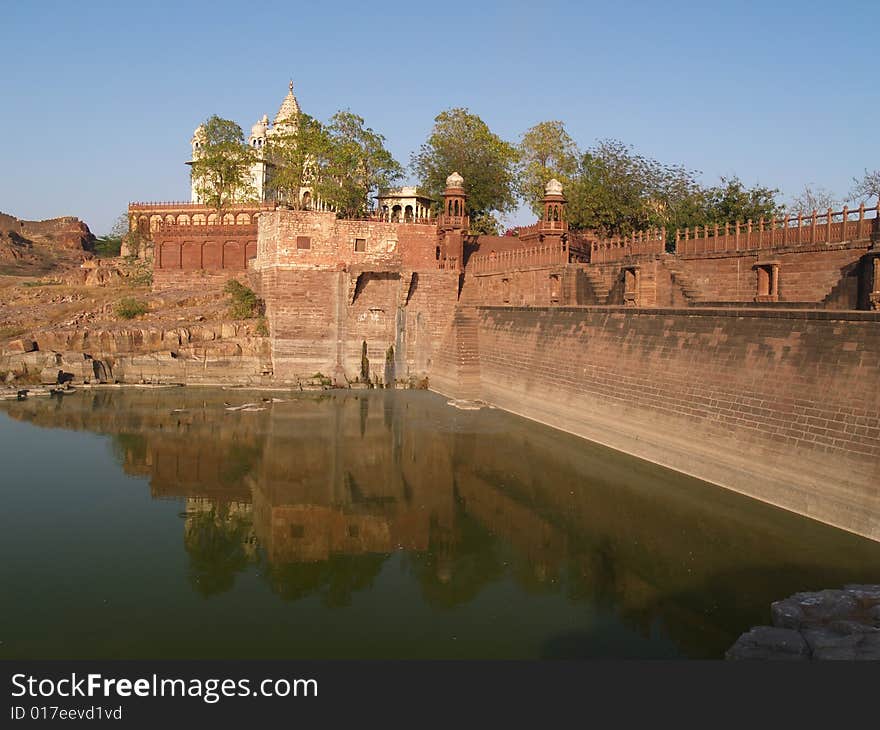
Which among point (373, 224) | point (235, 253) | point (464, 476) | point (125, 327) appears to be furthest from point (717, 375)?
point (235, 253)

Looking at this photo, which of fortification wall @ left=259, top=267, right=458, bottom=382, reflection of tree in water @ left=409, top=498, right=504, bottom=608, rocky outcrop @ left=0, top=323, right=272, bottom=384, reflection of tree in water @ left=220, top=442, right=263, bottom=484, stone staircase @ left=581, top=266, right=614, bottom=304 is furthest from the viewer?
fortification wall @ left=259, top=267, right=458, bottom=382

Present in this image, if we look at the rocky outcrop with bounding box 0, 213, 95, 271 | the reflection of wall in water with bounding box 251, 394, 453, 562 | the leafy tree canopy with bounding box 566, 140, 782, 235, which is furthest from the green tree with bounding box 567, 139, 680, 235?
the rocky outcrop with bounding box 0, 213, 95, 271

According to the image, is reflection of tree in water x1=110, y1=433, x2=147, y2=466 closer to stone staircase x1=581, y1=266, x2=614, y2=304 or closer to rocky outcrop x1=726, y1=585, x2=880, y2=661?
stone staircase x1=581, y1=266, x2=614, y2=304

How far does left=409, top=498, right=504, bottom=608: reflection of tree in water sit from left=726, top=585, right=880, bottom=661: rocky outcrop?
4118 millimetres

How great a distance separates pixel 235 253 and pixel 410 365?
16426mm

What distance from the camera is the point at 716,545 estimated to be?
13547 millimetres

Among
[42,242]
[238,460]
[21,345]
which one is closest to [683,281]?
[238,460]

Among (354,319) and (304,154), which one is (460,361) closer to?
(354,319)

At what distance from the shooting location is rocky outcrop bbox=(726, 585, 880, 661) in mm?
8734

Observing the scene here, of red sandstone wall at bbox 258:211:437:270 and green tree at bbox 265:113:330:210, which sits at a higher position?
green tree at bbox 265:113:330:210

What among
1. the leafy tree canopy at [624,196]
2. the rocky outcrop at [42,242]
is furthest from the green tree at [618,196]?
the rocky outcrop at [42,242]

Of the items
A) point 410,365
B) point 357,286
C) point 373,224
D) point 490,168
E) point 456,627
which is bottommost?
point 456,627

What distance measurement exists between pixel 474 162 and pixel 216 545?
3448 centimetres

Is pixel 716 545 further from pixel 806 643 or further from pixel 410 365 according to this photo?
pixel 410 365
